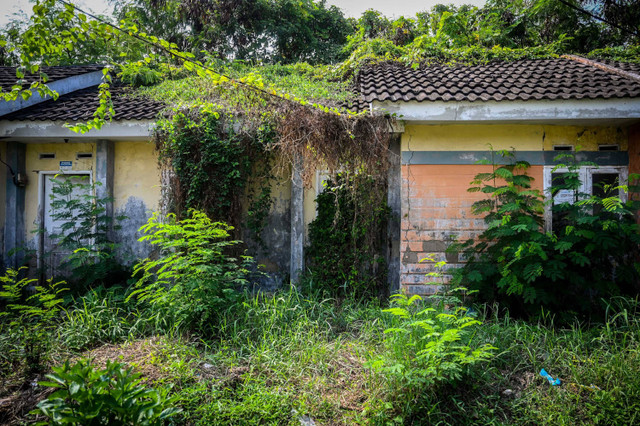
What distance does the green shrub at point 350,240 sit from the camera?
21.7 ft

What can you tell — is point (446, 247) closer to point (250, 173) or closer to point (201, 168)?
point (250, 173)

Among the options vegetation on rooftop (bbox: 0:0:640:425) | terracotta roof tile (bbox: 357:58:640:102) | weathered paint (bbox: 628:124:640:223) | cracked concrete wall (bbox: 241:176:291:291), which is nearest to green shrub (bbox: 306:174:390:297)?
vegetation on rooftop (bbox: 0:0:640:425)

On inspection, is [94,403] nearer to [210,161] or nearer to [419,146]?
[210,161]

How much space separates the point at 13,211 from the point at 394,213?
7572mm

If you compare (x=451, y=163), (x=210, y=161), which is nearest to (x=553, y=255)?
(x=451, y=163)

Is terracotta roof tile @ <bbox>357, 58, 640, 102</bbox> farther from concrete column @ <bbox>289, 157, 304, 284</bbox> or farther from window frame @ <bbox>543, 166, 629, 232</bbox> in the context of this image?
concrete column @ <bbox>289, 157, 304, 284</bbox>

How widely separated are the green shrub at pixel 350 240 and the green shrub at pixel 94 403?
416cm

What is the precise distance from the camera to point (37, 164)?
7969 mm

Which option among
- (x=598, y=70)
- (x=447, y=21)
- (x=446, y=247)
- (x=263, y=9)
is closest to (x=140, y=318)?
(x=446, y=247)

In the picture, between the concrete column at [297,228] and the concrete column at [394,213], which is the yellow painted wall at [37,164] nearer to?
the concrete column at [297,228]

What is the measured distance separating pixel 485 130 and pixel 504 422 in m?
4.61

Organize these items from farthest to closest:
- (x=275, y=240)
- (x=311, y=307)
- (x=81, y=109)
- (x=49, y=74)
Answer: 1. (x=49, y=74)
2. (x=81, y=109)
3. (x=275, y=240)
4. (x=311, y=307)

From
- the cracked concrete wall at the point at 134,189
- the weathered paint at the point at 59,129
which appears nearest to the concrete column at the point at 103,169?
the cracked concrete wall at the point at 134,189

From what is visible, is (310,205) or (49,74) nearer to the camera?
(310,205)
